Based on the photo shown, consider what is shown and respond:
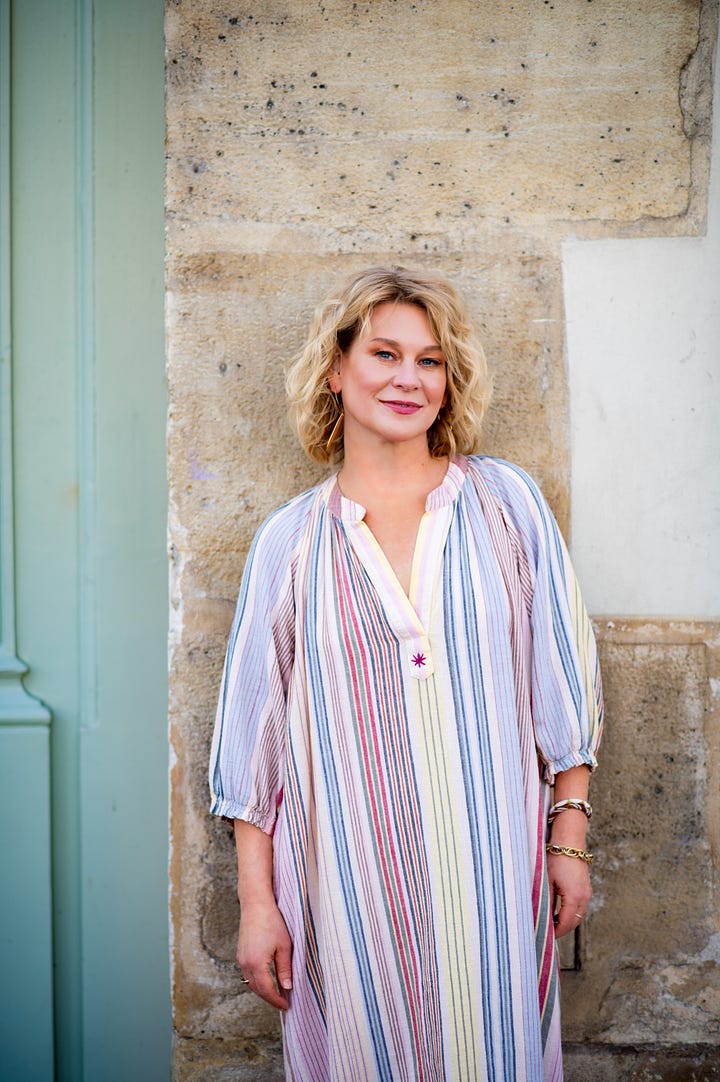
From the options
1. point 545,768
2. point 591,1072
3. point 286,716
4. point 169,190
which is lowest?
point 591,1072

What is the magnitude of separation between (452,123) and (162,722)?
5.00 ft

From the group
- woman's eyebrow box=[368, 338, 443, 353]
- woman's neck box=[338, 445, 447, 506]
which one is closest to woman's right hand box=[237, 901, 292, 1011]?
woman's neck box=[338, 445, 447, 506]

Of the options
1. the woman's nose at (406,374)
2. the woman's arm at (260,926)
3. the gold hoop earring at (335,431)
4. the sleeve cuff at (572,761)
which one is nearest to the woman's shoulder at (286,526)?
the gold hoop earring at (335,431)

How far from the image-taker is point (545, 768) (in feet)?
Result: 5.39

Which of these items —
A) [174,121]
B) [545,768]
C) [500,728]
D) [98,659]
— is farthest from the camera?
[98,659]

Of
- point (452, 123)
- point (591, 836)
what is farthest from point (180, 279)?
point (591, 836)

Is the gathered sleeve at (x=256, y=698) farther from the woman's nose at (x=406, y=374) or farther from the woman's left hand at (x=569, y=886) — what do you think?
the woman's left hand at (x=569, y=886)

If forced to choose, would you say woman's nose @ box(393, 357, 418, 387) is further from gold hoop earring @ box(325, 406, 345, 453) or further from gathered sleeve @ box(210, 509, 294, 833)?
gathered sleeve @ box(210, 509, 294, 833)

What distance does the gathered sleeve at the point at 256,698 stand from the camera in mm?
1629

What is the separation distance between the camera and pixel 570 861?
62.4 inches

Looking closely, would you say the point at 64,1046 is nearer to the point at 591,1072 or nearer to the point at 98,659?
the point at 98,659

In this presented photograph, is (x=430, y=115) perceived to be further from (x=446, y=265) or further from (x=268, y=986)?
(x=268, y=986)

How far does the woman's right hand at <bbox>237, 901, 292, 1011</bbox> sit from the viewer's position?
1586 mm

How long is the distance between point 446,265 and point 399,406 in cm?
46
